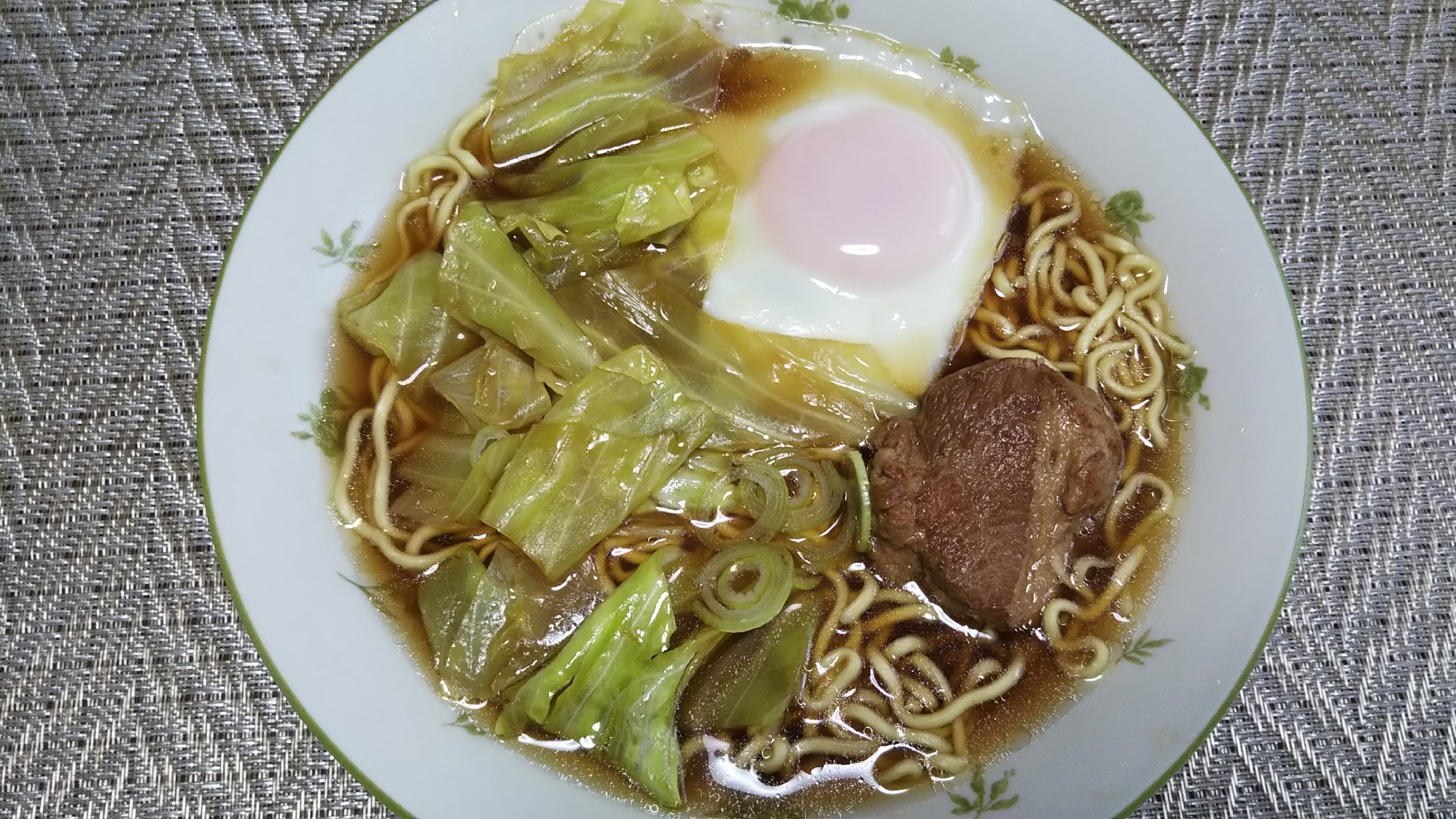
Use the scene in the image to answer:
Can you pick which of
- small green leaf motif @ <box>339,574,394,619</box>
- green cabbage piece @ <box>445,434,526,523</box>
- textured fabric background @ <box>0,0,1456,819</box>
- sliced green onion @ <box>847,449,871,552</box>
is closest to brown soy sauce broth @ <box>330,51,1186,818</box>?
small green leaf motif @ <box>339,574,394,619</box>

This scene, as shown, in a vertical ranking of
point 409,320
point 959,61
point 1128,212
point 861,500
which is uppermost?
point 959,61

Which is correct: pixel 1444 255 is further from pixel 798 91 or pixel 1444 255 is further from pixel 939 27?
pixel 798 91

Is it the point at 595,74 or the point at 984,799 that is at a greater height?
the point at 595,74

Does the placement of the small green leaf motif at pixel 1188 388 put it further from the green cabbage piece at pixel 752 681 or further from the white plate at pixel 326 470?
the green cabbage piece at pixel 752 681

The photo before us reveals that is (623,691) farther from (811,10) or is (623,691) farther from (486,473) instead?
(811,10)

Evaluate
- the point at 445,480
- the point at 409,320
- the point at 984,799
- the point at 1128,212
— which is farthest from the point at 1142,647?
the point at 409,320

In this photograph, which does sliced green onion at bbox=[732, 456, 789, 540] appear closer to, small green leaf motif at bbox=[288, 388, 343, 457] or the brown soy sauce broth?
the brown soy sauce broth

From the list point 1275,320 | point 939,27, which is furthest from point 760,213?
point 1275,320

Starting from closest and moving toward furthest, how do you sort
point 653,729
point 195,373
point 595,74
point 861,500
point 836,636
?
point 653,729 < point 861,500 < point 836,636 < point 595,74 < point 195,373
